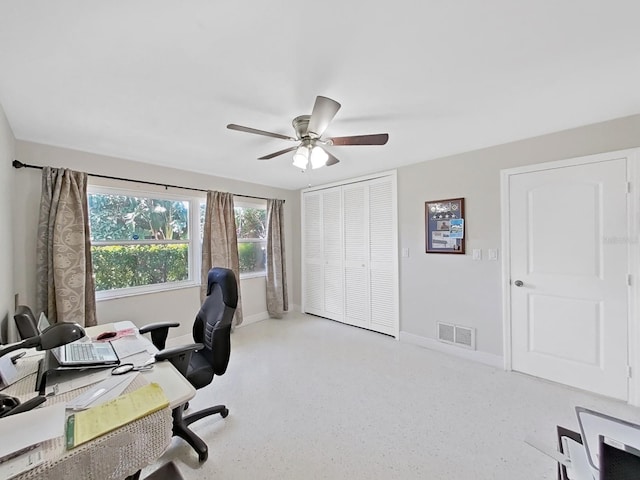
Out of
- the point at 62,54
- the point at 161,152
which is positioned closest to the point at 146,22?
the point at 62,54

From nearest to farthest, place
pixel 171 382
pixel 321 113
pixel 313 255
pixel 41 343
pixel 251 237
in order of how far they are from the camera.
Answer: pixel 41 343, pixel 171 382, pixel 321 113, pixel 251 237, pixel 313 255

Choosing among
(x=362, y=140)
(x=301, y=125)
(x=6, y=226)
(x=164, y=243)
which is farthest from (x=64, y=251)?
(x=362, y=140)

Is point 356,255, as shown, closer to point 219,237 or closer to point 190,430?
point 219,237

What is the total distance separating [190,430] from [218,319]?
714 mm

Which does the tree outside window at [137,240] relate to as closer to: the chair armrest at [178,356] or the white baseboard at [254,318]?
the white baseboard at [254,318]

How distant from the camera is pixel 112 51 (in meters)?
1.30

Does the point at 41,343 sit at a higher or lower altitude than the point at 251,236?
lower

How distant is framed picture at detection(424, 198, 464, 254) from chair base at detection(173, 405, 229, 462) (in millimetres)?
2633

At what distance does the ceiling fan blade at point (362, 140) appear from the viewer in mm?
1785

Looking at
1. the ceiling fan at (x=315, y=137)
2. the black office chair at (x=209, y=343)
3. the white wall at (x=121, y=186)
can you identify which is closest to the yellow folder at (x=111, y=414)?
the black office chair at (x=209, y=343)

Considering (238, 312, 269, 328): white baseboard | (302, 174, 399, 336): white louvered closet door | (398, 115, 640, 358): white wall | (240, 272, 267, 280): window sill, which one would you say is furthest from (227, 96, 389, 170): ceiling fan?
(238, 312, 269, 328): white baseboard

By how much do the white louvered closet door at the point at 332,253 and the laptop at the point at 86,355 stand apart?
119 inches

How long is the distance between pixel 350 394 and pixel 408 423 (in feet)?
1.69

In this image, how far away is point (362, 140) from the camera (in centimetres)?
185
